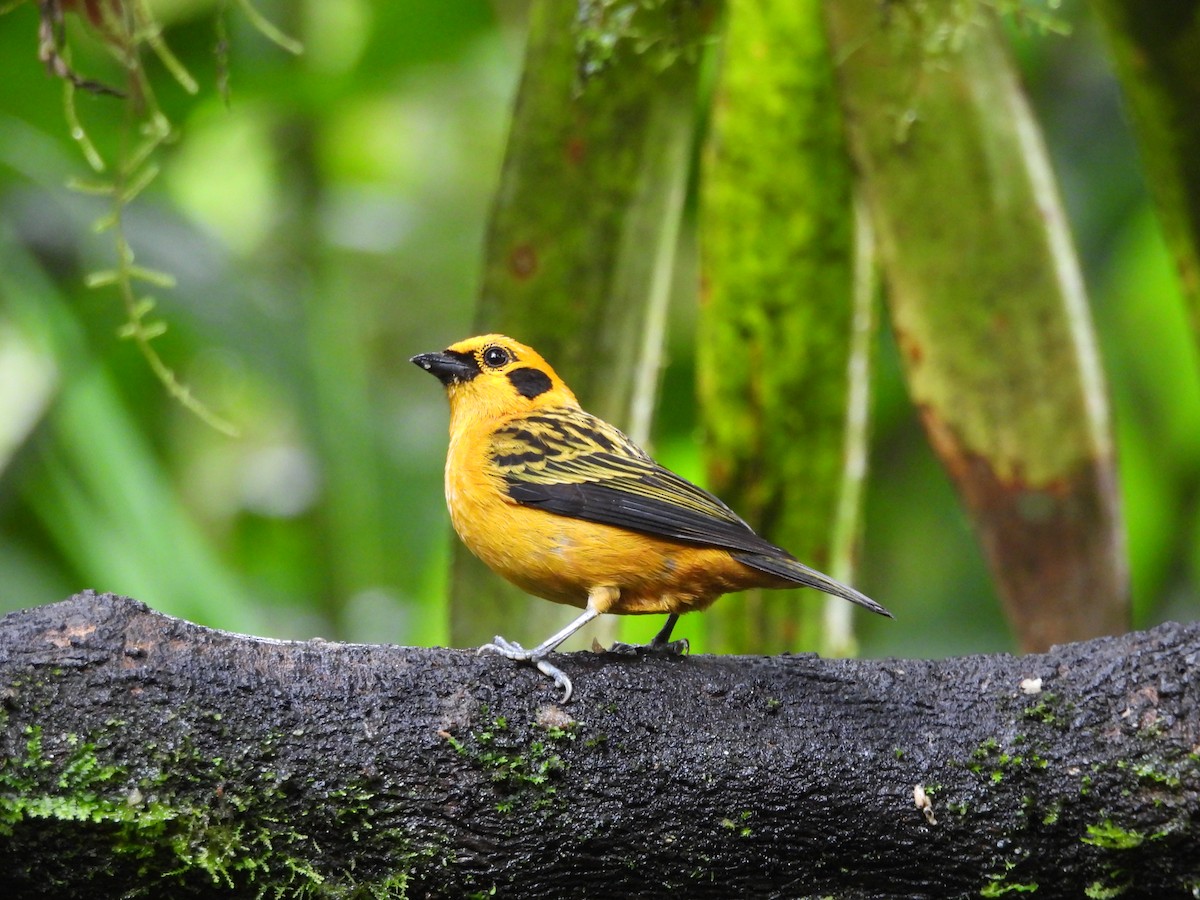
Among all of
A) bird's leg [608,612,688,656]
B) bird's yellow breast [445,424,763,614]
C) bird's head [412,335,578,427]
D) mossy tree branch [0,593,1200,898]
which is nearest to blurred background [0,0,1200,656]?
bird's head [412,335,578,427]

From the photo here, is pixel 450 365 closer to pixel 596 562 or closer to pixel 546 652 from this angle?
pixel 596 562

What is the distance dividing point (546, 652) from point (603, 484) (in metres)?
0.76

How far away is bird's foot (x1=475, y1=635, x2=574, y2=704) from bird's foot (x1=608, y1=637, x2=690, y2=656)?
0.25 meters

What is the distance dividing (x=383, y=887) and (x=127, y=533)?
307 centimetres

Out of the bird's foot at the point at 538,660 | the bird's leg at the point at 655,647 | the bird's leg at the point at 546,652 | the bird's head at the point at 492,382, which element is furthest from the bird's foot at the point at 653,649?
the bird's head at the point at 492,382

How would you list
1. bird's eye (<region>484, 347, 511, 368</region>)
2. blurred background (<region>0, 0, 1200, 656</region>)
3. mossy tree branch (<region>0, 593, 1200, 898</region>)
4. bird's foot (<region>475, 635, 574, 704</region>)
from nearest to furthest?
mossy tree branch (<region>0, 593, 1200, 898</region>) → bird's foot (<region>475, 635, 574, 704</region>) → bird's eye (<region>484, 347, 511, 368</region>) → blurred background (<region>0, 0, 1200, 656</region>)

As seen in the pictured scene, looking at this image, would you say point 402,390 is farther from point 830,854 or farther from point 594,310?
point 830,854

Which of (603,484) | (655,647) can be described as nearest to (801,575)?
(655,647)

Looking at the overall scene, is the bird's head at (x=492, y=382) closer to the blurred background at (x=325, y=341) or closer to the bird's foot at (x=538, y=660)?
the blurred background at (x=325, y=341)

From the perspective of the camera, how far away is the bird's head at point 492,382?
4.07 m

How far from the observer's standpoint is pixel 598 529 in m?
3.42

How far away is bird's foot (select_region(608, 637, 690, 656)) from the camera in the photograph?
10.0 ft

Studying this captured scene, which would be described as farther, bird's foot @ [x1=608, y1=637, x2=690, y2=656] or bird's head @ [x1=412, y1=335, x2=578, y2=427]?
bird's head @ [x1=412, y1=335, x2=578, y2=427]

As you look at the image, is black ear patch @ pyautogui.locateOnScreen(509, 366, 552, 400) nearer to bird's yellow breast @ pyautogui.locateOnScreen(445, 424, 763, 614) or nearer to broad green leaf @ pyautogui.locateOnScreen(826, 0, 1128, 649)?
bird's yellow breast @ pyautogui.locateOnScreen(445, 424, 763, 614)
